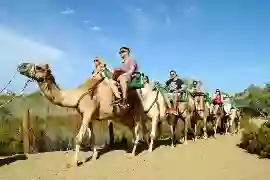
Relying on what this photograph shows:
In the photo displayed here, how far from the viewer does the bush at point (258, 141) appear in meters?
13.7

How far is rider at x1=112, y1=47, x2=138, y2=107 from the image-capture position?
12094mm

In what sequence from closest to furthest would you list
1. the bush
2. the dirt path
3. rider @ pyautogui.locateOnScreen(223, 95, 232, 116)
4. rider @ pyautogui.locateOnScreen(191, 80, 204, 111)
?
1. the dirt path
2. the bush
3. rider @ pyautogui.locateOnScreen(191, 80, 204, 111)
4. rider @ pyautogui.locateOnScreen(223, 95, 232, 116)

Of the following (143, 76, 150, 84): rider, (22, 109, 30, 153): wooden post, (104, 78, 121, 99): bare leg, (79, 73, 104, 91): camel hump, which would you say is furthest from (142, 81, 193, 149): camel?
(22, 109, 30, 153): wooden post

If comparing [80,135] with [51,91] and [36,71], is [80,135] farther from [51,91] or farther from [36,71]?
[36,71]

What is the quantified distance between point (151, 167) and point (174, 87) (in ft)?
17.2

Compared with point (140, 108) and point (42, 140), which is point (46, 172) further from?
point (42, 140)

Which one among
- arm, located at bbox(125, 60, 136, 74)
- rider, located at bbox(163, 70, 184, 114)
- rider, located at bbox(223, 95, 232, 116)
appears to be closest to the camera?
arm, located at bbox(125, 60, 136, 74)

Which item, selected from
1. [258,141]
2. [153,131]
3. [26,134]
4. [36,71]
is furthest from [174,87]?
[36,71]

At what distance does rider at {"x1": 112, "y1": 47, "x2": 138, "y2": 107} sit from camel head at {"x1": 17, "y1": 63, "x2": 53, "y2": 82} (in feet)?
6.66

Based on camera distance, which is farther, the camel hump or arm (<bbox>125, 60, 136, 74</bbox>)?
arm (<bbox>125, 60, 136, 74</bbox>)

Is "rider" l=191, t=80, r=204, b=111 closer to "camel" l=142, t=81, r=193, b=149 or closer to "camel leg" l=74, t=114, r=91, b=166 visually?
"camel" l=142, t=81, r=193, b=149

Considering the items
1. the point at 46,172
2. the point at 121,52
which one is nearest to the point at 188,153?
the point at 121,52

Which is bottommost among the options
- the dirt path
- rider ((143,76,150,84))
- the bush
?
the dirt path

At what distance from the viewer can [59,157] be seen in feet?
40.7
